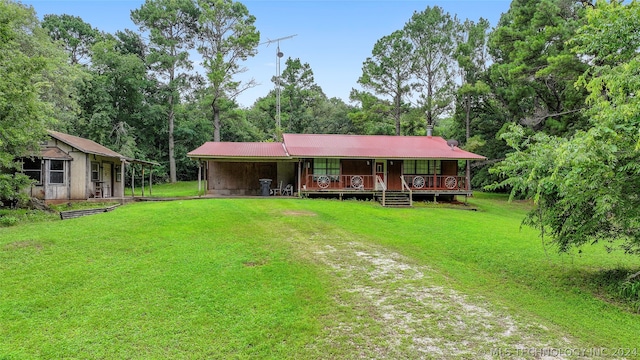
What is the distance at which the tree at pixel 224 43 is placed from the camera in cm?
3319

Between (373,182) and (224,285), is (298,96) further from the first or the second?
(224,285)

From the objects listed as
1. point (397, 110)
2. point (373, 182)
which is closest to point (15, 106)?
point (373, 182)

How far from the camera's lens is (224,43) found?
33.9 m

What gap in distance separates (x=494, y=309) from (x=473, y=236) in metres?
6.20

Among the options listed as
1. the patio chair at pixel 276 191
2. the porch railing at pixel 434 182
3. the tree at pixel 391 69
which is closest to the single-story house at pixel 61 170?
the patio chair at pixel 276 191

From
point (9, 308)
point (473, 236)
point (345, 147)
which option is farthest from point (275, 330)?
point (345, 147)

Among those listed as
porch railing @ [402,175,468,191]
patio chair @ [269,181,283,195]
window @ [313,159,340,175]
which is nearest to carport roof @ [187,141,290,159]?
window @ [313,159,340,175]

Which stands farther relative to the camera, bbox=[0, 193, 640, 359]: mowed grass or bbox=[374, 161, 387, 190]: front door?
bbox=[374, 161, 387, 190]: front door

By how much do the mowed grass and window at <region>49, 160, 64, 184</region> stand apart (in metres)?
6.02

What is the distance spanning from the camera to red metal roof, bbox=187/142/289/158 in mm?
19366

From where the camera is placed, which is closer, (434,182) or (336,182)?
(336,182)

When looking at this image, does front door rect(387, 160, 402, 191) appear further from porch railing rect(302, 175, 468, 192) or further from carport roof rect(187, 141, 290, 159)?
carport roof rect(187, 141, 290, 159)

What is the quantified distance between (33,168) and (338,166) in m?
14.8

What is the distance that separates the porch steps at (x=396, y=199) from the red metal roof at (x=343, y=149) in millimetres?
2043
